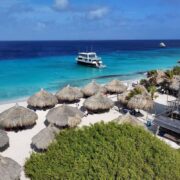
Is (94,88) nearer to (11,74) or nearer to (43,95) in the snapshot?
(43,95)

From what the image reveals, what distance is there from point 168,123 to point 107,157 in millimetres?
8046

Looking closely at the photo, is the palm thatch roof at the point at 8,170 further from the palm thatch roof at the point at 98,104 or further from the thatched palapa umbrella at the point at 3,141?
the palm thatch roof at the point at 98,104

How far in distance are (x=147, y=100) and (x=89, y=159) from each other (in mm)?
10752

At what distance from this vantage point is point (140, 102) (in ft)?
49.2

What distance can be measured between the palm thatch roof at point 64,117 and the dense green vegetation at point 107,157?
7359mm

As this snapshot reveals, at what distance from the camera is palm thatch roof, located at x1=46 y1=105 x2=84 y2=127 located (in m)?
13.1

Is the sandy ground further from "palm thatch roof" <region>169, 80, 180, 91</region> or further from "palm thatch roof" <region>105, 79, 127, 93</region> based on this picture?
"palm thatch roof" <region>105, 79, 127, 93</region>

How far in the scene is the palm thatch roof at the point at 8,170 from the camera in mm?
8312

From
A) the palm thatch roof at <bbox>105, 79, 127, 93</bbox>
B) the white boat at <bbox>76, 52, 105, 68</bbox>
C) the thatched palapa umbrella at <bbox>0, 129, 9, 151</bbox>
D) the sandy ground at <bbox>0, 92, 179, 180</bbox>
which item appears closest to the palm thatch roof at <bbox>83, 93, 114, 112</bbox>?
the sandy ground at <bbox>0, 92, 179, 180</bbox>

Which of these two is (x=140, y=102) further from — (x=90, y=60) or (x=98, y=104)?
(x=90, y=60)

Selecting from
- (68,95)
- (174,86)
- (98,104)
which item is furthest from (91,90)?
(174,86)

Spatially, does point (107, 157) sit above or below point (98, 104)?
above

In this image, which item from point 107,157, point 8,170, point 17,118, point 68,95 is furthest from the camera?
point 68,95

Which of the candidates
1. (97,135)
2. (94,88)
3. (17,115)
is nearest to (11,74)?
(94,88)
